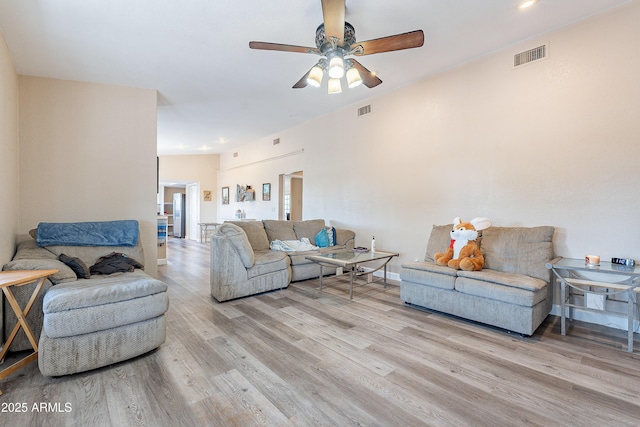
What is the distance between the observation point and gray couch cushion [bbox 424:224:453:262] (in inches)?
141

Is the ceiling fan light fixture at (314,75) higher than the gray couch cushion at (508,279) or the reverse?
higher

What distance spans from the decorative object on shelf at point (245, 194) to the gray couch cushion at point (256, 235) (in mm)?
3411

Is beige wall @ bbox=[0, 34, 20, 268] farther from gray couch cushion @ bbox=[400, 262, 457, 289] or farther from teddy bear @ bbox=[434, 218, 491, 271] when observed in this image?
teddy bear @ bbox=[434, 218, 491, 271]

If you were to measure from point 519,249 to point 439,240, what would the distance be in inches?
33.9

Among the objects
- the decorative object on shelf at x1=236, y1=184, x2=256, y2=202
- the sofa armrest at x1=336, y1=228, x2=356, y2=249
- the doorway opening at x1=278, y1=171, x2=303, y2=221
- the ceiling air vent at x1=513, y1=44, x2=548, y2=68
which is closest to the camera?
the ceiling air vent at x1=513, y1=44, x2=548, y2=68

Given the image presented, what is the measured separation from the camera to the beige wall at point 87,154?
3.50 metres

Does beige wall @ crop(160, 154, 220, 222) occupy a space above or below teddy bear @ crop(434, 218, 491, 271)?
above

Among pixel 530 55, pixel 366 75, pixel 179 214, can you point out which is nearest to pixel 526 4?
pixel 530 55

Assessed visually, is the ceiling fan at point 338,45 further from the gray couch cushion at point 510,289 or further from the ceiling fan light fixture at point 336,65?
the gray couch cushion at point 510,289

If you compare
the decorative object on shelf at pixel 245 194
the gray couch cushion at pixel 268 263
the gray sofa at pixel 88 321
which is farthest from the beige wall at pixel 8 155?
the decorative object on shelf at pixel 245 194

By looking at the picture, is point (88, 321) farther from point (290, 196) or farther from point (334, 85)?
point (290, 196)

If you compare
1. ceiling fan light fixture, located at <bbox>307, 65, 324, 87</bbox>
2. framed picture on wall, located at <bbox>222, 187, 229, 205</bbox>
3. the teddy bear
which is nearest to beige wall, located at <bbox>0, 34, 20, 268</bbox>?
ceiling fan light fixture, located at <bbox>307, 65, 324, 87</bbox>

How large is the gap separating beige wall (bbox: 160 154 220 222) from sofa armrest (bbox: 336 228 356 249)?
19.7 ft

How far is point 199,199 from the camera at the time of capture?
951 cm
